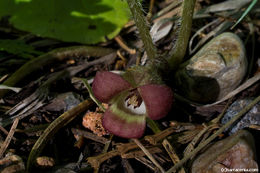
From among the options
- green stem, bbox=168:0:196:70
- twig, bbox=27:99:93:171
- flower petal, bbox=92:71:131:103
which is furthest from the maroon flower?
green stem, bbox=168:0:196:70

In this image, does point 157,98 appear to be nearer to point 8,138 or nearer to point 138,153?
point 138,153

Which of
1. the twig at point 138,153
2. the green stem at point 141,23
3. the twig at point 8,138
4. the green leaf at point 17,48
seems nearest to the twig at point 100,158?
the twig at point 138,153

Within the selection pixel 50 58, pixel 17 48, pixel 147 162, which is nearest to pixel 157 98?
pixel 147 162

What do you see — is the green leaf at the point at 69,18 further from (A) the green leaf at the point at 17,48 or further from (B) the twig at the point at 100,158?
(B) the twig at the point at 100,158

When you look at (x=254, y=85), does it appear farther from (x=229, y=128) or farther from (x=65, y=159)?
(x=65, y=159)

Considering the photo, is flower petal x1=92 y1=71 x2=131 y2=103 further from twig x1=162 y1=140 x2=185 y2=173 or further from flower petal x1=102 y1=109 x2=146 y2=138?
twig x1=162 y1=140 x2=185 y2=173
